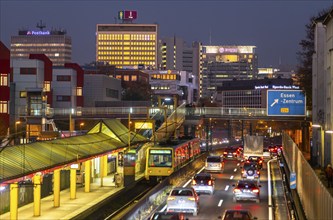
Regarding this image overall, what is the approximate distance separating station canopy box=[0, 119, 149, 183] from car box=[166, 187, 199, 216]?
624 cm

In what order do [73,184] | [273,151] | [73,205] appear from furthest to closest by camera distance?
[273,151]
[73,184]
[73,205]

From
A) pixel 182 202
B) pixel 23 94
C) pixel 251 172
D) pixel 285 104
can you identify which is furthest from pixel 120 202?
pixel 23 94

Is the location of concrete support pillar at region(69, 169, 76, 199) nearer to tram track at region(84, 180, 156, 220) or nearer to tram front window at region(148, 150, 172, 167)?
tram track at region(84, 180, 156, 220)

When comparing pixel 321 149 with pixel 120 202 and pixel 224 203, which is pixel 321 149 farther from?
pixel 120 202

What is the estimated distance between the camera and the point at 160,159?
58438 mm

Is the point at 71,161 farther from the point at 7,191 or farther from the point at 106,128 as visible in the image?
the point at 106,128

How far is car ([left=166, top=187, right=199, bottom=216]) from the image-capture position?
38.3m

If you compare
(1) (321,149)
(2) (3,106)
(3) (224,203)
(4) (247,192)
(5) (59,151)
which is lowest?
(3) (224,203)

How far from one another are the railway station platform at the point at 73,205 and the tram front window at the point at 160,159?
7.03ft

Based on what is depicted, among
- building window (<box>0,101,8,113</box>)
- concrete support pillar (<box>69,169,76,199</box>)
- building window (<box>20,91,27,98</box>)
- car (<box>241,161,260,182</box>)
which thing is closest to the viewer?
concrete support pillar (<box>69,169,76,199</box>)

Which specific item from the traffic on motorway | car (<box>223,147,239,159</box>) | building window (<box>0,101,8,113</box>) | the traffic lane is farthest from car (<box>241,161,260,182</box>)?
building window (<box>0,101,8,113</box>)

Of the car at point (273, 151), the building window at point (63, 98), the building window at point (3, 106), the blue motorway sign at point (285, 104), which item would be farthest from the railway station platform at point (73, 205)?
the building window at point (63, 98)

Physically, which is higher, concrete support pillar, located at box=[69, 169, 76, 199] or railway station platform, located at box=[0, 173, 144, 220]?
concrete support pillar, located at box=[69, 169, 76, 199]

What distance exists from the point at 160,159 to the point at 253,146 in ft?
83.2
